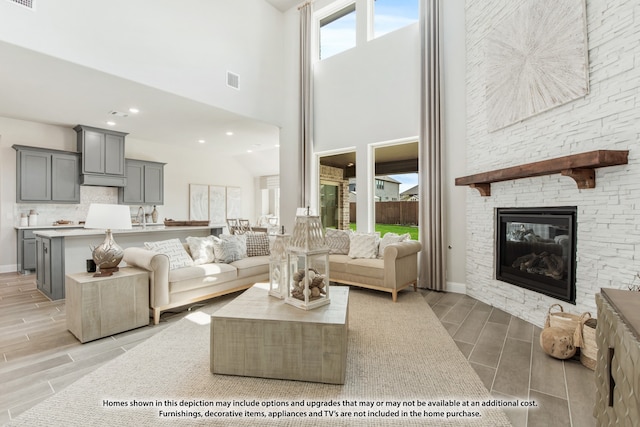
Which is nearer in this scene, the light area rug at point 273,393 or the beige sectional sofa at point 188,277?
the light area rug at point 273,393

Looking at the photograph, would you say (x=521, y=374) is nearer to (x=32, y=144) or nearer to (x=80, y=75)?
(x=80, y=75)

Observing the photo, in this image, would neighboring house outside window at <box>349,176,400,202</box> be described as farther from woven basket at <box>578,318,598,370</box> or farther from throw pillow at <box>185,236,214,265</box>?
woven basket at <box>578,318,598,370</box>

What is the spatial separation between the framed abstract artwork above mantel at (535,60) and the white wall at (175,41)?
12.5 ft

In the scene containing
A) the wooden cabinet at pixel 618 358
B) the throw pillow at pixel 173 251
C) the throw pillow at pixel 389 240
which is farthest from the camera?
the throw pillow at pixel 389 240

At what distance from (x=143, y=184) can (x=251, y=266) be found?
4.75 metres

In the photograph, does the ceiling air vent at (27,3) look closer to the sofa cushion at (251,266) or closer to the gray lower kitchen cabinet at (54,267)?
the gray lower kitchen cabinet at (54,267)

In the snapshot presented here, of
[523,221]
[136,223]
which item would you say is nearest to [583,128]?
[523,221]

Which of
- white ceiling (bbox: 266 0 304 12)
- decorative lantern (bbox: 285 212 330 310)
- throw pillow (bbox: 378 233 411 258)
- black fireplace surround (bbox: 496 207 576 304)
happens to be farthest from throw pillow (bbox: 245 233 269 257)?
white ceiling (bbox: 266 0 304 12)

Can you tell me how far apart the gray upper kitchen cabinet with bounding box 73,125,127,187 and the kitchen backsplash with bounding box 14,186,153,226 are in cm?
46

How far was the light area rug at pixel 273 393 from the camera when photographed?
164 cm

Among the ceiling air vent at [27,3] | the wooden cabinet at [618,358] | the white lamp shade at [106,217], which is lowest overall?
the wooden cabinet at [618,358]

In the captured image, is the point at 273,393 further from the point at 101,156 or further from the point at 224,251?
the point at 101,156

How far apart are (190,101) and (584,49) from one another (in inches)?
185

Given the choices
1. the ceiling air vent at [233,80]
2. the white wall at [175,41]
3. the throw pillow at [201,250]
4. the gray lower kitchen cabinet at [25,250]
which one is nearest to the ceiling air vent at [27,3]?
the white wall at [175,41]
